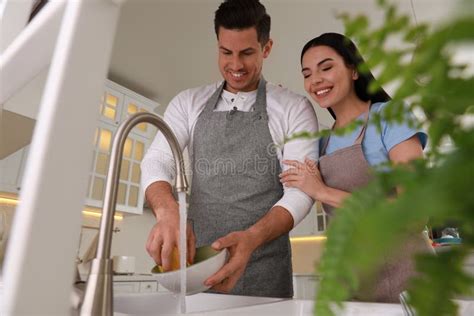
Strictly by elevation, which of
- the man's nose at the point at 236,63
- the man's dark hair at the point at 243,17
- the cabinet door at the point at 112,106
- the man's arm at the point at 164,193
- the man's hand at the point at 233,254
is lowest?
the man's hand at the point at 233,254

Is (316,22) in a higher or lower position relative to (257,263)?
higher

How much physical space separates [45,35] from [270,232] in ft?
2.16

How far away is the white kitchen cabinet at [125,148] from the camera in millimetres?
2721

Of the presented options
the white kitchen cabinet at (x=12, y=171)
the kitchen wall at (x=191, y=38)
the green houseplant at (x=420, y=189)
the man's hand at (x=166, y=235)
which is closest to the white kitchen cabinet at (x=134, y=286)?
the kitchen wall at (x=191, y=38)

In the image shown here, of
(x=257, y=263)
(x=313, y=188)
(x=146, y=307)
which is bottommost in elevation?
(x=146, y=307)

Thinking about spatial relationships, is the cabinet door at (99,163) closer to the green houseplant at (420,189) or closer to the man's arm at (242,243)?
the man's arm at (242,243)

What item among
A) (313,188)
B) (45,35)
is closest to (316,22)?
(313,188)

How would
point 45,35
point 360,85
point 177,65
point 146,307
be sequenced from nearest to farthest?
point 45,35, point 146,307, point 360,85, point 177,65

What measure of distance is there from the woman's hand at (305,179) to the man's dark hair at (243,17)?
0.49 metres

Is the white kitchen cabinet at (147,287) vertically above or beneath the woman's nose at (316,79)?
beneath

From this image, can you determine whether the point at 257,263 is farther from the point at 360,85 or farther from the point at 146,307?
the point at 360,85

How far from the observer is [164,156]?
3.65 ft

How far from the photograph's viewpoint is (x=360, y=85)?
1136mm

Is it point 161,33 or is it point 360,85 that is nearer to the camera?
point 360,85
